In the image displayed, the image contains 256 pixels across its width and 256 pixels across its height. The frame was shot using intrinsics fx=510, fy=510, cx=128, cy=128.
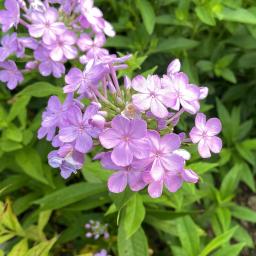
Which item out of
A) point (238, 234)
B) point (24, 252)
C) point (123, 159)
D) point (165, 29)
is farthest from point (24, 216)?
point (123, 159)

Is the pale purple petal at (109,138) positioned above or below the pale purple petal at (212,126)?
above

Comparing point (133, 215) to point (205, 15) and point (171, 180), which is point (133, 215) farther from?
point (205, 15)

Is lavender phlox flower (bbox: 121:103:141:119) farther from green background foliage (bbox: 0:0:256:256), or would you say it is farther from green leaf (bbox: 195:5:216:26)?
green leaf (bbox: 195:5:216:26)

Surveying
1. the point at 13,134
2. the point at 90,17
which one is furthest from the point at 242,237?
the point at 90,17

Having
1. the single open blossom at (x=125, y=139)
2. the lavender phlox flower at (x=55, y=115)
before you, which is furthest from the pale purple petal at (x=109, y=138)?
the lavender phlox flower at (x=55, y=115)

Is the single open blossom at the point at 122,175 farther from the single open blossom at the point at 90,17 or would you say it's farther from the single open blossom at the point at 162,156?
the single open blossom at the point at 90,17

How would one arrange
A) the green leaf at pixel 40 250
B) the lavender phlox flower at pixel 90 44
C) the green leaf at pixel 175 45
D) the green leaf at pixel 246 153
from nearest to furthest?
the green leaf at pixel 40 250 < the lavender phlox flower at pixel 90 44 < the green leaf at pixel 175 45 < the green leaf at pixel 246 153
